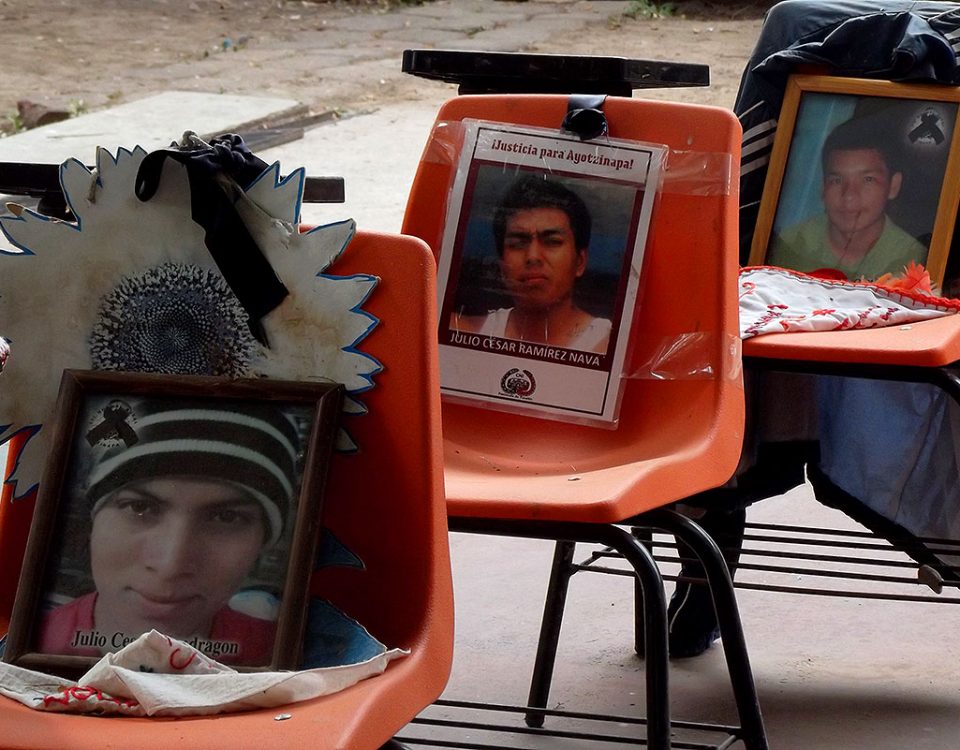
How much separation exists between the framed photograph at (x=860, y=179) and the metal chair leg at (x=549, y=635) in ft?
2.10

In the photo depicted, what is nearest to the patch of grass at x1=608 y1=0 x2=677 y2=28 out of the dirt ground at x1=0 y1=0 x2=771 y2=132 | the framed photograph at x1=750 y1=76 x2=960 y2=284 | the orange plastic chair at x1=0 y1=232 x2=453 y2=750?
the dirt ground at x1=0 y1=0 x2=771 y2=132

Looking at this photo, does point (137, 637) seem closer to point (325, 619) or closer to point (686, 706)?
point (325, 619)

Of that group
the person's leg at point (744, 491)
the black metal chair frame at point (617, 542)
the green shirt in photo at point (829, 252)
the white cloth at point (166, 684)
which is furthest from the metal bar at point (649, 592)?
the green shirt in photo at point (829, 252)

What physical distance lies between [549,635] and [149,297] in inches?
37.5

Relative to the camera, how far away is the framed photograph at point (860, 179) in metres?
2.31

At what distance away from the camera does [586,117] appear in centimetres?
193

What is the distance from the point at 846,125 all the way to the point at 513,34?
278 inches

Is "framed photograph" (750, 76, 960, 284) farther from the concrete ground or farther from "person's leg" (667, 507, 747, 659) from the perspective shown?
the concrete ground

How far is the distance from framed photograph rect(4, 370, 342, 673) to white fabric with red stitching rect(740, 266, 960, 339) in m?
0.73

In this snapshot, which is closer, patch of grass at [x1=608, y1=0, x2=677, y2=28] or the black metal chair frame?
the black metal chair frame

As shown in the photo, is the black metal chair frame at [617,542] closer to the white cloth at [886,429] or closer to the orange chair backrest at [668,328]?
the orange chair backrest at [668,328]

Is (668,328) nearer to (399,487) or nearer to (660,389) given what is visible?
(660,389)

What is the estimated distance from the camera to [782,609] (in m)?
2.63

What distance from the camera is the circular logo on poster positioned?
6.37 feet
